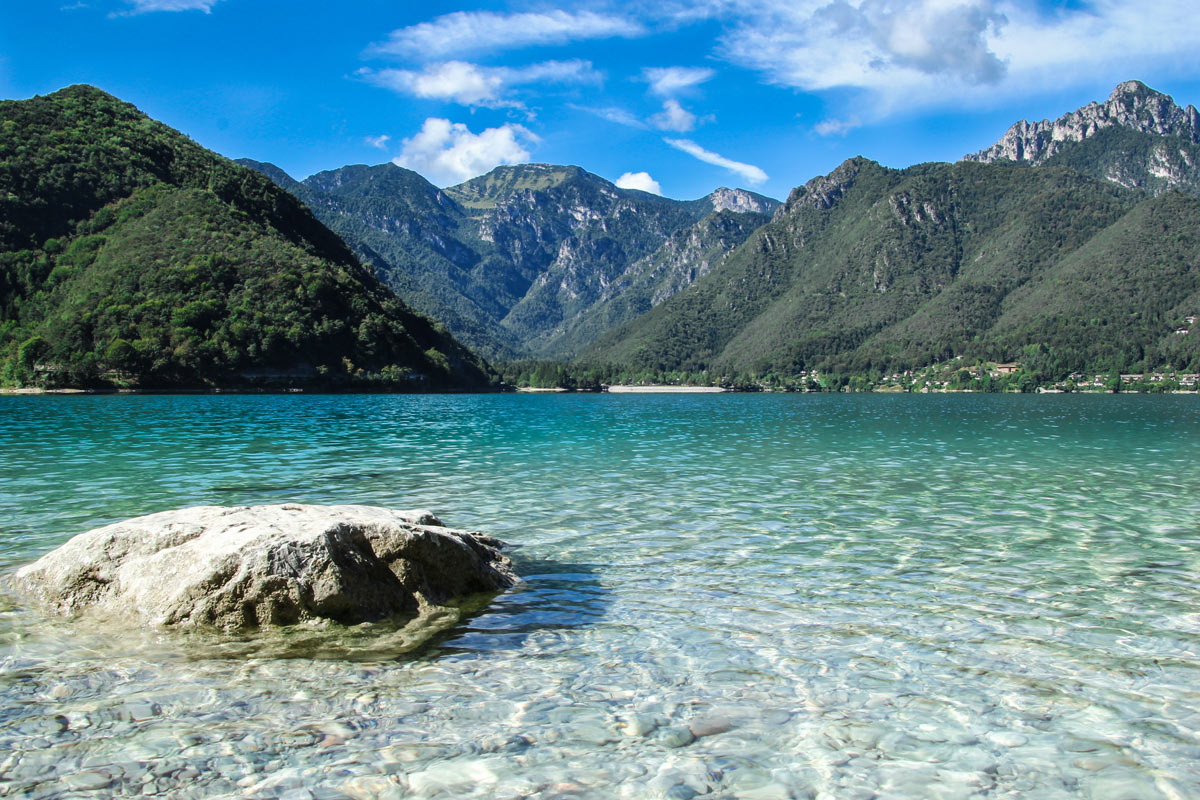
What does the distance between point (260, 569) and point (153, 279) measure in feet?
505

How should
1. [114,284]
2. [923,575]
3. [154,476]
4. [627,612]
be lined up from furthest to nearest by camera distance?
[114,284] → [154,476] → [923,575] → [627,612]

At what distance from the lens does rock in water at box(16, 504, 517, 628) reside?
837cm

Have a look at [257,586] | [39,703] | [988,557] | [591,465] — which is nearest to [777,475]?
[591,465]

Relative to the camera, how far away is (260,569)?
8414 mm

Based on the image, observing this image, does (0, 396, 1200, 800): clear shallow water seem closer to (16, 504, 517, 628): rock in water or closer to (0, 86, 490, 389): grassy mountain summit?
(16, 504, 517, 628): rock in water

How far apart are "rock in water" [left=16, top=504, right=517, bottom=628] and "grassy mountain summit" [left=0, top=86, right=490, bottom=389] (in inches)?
5166

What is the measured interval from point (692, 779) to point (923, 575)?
738 cm

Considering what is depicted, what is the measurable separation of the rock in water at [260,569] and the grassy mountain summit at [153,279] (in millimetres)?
131225

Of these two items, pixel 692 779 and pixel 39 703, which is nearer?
pixel 692 779

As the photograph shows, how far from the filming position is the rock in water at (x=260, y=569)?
8.37 metres

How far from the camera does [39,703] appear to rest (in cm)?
628

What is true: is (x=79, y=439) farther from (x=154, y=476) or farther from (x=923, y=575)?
(x=923, y=575)

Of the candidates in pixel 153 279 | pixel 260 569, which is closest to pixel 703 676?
pixel 260 569

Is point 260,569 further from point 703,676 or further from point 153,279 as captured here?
point 153,279
